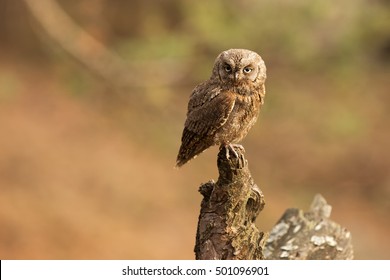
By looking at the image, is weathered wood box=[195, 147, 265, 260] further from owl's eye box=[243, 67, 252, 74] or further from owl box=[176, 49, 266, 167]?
owl's eye box=[243, 67, 252, 74]

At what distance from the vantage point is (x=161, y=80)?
5957 mm

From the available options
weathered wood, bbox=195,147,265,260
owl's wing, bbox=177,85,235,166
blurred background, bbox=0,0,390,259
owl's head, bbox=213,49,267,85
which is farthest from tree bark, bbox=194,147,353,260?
blurred background, bbox=0,0,390,259

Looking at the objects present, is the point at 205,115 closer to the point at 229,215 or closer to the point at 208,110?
the point at 208,110

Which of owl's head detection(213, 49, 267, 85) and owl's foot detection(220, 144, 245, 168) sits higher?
owl's head detection(213, 49, 267, 85)

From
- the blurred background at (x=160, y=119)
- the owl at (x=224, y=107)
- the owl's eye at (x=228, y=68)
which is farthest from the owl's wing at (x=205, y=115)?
the blurred background at (x=160, y=119)

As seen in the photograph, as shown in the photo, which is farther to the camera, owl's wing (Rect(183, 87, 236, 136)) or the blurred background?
the blurred background

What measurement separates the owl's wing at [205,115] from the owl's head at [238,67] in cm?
7

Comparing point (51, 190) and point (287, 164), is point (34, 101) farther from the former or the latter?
point (287, 164)

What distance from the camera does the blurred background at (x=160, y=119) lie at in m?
5.80

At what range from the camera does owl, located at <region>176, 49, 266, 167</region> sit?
2.65m

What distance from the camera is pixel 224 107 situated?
8.83ft
